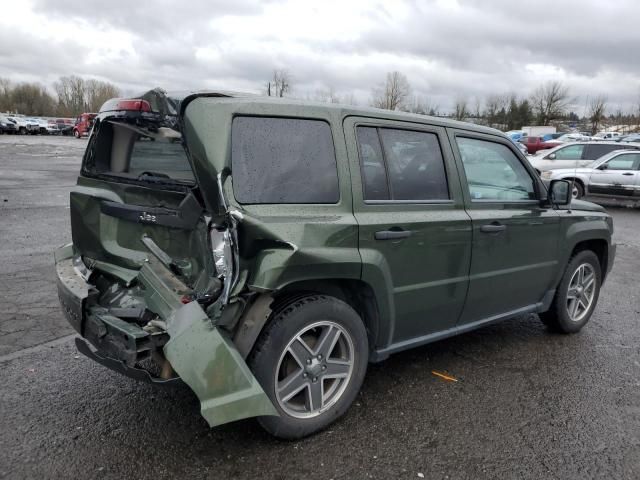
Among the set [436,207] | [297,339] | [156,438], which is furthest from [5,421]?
[436,207]

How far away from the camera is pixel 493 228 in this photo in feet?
12.4

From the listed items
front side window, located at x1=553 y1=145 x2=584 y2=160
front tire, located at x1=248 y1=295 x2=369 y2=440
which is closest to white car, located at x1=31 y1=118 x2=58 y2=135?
front side window, located at x1=553 y1=145 x2=584 y2=160

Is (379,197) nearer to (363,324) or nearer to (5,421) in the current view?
(363,324)

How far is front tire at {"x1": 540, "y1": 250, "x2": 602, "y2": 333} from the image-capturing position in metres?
4.68

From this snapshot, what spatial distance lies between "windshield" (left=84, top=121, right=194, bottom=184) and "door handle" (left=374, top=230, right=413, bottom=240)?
3.68 ft

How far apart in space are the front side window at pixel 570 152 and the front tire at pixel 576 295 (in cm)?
1310

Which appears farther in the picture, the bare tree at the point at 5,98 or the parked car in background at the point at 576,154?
the bare tree at the point at 5,98

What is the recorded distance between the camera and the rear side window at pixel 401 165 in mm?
3258

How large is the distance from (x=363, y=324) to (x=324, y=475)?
87 cm

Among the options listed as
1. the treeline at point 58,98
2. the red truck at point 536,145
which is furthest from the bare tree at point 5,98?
the red truck at point 536,145

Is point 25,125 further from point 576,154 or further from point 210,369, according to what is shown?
point 210,369

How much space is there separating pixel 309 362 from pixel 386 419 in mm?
683

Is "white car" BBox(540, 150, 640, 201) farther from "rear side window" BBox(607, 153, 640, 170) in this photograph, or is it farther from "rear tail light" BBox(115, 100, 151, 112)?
"rear tail light" BBox(115, 100, 151, 112)

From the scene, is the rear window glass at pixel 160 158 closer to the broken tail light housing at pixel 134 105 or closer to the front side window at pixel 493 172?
the broken tail light housing at pixel 134 105
